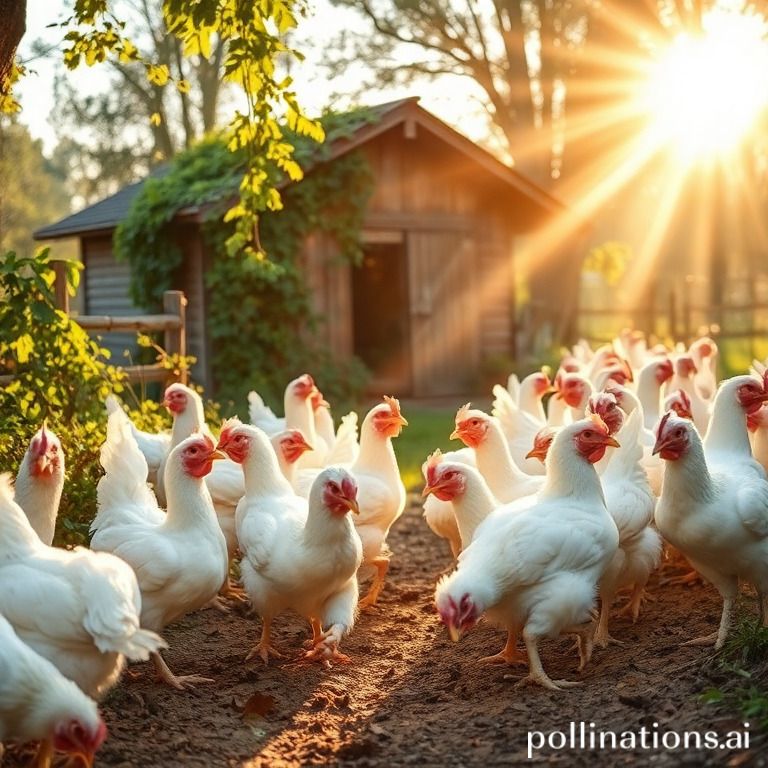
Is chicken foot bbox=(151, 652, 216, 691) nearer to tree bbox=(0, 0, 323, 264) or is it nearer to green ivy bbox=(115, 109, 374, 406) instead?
tree bbox=(0, 0, 323, 264)

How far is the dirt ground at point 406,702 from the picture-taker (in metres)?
4.04

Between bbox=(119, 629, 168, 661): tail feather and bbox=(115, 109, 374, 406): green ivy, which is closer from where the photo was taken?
bbox=(119, 629, 168, 661): tail feather

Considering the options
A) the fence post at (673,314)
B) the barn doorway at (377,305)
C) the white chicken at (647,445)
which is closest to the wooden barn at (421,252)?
the barn doorway at (377,305)

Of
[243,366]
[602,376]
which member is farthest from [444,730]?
[243,366]

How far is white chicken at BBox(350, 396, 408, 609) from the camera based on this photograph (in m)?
6.26

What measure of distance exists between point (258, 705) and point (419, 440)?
8456 millimetres

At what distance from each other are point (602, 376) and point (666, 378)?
71cm

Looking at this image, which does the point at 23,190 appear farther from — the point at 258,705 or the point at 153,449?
the point at 258,705

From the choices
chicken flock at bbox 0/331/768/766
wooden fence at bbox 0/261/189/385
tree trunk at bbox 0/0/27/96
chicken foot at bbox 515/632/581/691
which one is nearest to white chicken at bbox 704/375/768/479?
chicken flock at bbox 0/331/768/766

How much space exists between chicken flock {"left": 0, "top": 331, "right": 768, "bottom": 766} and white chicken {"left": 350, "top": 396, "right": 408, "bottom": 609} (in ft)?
0.07

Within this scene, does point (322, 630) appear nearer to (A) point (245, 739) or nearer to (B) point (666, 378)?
(A) point (245, 739)

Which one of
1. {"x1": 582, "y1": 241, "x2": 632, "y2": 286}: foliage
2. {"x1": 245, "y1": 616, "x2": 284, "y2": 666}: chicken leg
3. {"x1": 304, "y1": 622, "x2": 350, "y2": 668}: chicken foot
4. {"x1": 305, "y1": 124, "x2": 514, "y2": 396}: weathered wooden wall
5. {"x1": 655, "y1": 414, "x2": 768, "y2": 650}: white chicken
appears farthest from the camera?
{"x1": 582, "y1": 241, "x2": 632, "y2": 286}: foliage

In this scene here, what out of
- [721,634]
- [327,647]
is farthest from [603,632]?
[327,647]

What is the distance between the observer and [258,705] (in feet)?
15.4
